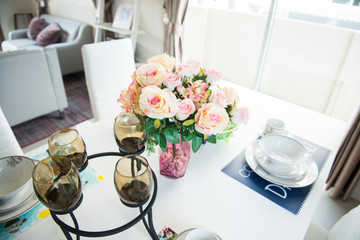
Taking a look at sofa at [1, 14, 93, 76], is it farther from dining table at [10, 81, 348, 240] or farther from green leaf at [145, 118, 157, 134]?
green leaf at [145, 118, 157, 134]

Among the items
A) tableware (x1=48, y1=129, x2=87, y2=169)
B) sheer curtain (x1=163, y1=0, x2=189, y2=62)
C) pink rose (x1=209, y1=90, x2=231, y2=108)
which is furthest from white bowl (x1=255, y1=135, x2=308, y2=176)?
sheer curtain (x1=163, y1=0, x2=189, y2=62)

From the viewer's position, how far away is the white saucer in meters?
0.68

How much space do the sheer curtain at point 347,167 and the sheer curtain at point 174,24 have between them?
1.99 meters

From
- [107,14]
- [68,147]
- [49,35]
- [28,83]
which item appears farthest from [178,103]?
[49,35]

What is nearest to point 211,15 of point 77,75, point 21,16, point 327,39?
point 327,39

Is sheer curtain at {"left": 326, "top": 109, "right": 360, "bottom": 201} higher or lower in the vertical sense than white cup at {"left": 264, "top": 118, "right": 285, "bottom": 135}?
lower

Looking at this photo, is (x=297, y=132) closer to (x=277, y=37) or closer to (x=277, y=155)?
(x=277, y=155)

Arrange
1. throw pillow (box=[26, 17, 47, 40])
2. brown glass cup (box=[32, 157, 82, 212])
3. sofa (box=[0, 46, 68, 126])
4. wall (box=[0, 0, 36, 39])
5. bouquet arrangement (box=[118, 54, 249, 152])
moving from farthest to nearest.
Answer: wall (box=[0, 0, 36, 39]) → throw pillow (box=[26, 17, 47, 40]) → sofa (box=[0, 46, 68, 126]) → bouquet arrangement (box=[118, 54, 249, 152]) → brown glass cup (box=[32, 157, 82, 212])

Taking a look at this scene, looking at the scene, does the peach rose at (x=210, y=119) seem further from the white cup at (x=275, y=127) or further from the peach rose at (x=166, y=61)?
the white cup at (x=275, y=127)

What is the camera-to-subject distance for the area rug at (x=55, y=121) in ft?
7.92

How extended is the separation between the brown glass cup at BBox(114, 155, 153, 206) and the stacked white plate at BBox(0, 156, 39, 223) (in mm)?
358

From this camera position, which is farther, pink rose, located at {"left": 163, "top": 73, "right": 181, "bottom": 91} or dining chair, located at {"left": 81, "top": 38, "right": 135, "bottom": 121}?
dining chair, located at {"left": 81, "top": 38, "right": 135, "bottom": 121}

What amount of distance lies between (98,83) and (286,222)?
1.21 meters

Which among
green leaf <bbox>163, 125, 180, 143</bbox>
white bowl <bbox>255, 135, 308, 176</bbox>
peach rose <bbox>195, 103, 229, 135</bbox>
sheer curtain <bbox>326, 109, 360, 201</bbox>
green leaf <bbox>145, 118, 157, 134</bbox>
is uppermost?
peach rose <bbox>195, 103, 229, 135</bbox>
